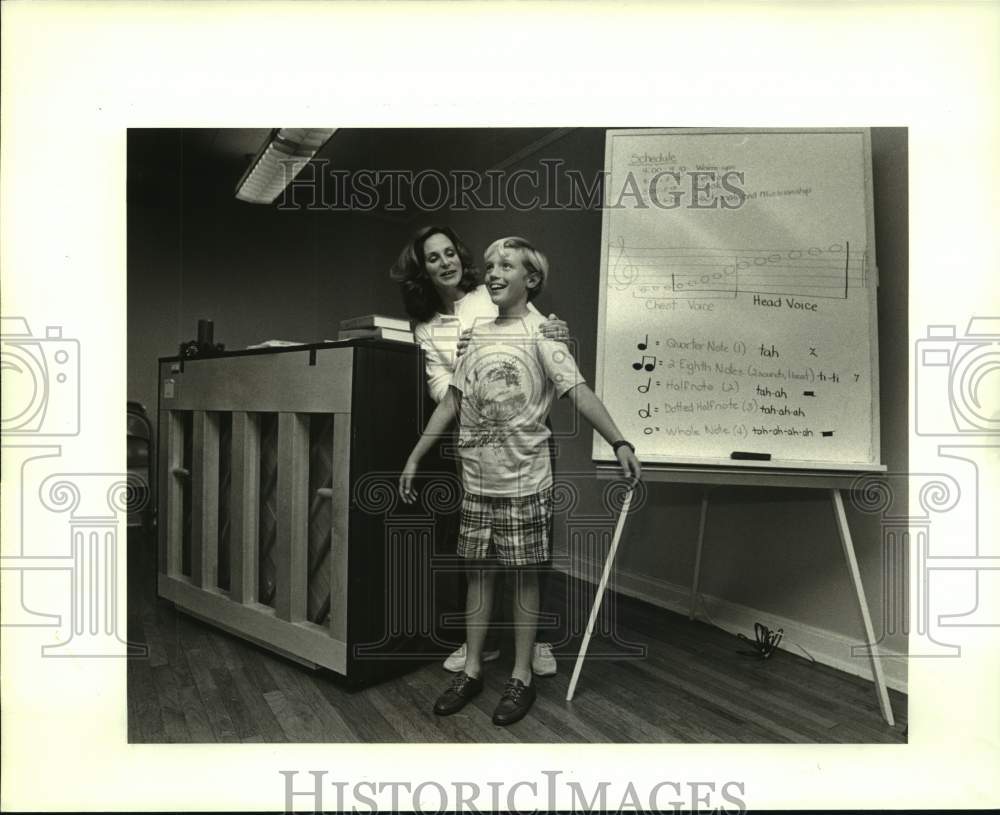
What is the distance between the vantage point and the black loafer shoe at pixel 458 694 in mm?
1303

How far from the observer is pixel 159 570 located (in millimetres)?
1491

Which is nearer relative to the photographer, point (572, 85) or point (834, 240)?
point (572, 85)

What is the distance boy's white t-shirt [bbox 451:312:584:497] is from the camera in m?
1.31

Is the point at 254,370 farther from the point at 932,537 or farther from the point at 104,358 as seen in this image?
the point at 932,537

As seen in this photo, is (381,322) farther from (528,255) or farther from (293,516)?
(293,516)

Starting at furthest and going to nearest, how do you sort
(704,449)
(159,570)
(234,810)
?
(159,570) < (704,449) < (234,810)

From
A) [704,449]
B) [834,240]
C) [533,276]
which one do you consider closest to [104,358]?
[533,276]

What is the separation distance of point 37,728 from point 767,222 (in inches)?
80.5

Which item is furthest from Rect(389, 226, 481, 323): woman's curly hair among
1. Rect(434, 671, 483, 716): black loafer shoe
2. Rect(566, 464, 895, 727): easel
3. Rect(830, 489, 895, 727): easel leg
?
Rect(830, 489, 895, 727): easel leg

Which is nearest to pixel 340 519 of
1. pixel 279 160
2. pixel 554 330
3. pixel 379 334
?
pixel 379 334

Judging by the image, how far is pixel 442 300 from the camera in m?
1.46

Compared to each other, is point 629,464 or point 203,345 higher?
point 203,345

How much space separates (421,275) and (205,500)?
90 centimetres

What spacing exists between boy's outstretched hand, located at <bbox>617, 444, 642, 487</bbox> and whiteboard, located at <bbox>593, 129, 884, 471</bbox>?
36 millimetres
